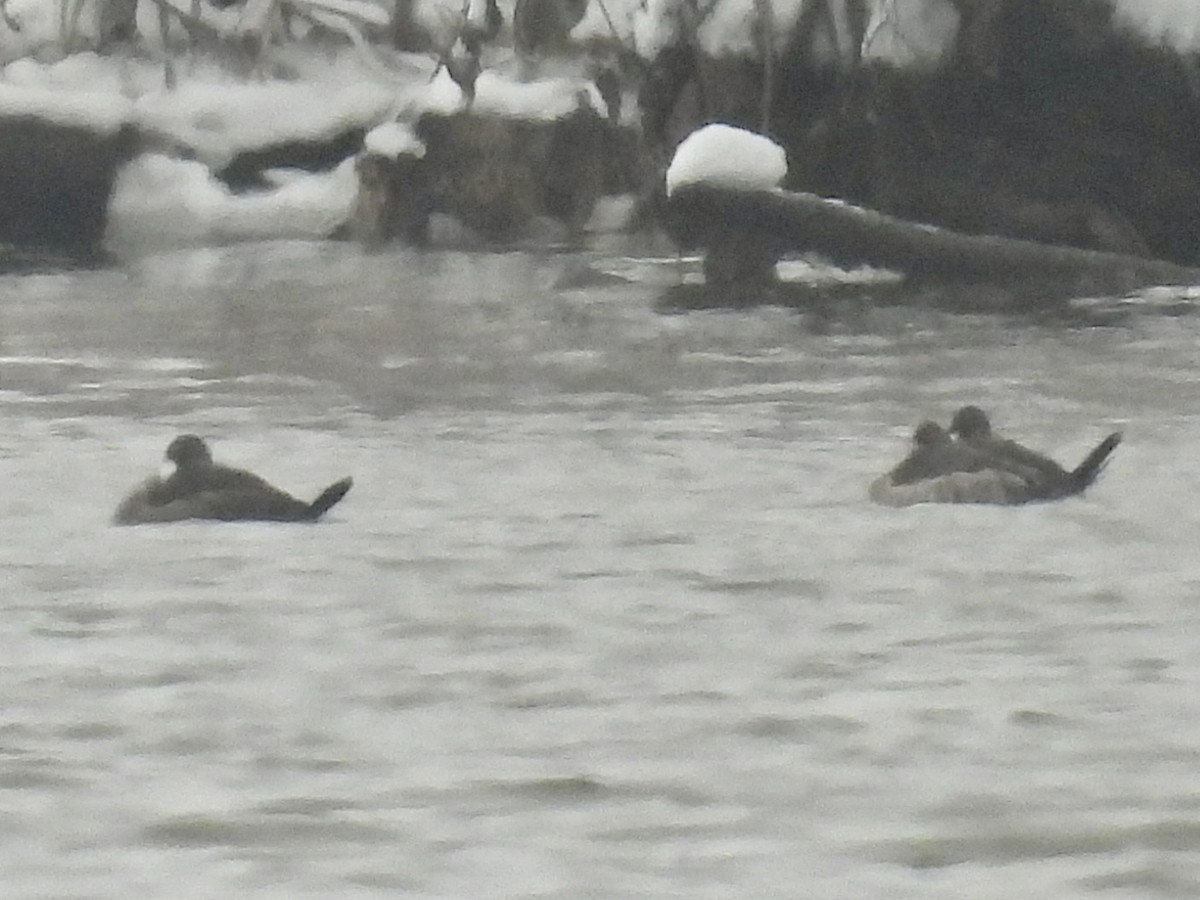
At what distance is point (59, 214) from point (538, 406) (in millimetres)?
9918

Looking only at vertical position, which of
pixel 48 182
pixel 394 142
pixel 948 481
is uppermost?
pixel 394 142

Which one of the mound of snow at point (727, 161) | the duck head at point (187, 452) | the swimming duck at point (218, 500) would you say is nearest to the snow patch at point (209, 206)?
the mound of snow at point (727, 161)

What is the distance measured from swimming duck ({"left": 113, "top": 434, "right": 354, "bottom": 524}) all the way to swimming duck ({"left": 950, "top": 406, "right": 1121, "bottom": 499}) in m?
1.93

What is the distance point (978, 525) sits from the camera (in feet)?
29.6

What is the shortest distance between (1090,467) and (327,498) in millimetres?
2310

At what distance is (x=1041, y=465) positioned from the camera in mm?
9422

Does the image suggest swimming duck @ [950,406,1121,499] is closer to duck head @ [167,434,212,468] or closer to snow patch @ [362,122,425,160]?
duck head @ [167,434,212,468]

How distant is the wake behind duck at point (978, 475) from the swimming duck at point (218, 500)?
167cm

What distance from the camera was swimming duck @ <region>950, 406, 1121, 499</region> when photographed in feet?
30.8

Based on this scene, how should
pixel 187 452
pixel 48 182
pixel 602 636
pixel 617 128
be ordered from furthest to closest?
1. pixel 48 182
2. pixel 617 128
3. pixel 187 452
4. pixel 602 636

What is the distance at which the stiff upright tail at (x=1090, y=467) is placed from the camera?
9.46m

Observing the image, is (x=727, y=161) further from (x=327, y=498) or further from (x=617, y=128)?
(x=327, y=498)

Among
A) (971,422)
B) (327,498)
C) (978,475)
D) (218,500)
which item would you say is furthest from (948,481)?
(218,500)

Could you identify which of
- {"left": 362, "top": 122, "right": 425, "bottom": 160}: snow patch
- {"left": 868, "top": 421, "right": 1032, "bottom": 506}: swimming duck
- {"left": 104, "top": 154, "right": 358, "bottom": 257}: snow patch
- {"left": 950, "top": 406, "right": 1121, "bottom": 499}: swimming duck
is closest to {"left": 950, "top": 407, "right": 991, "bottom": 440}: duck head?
{"left": 950, "top": 406, "right": 1121, "bottom": 499}: swimming duck
